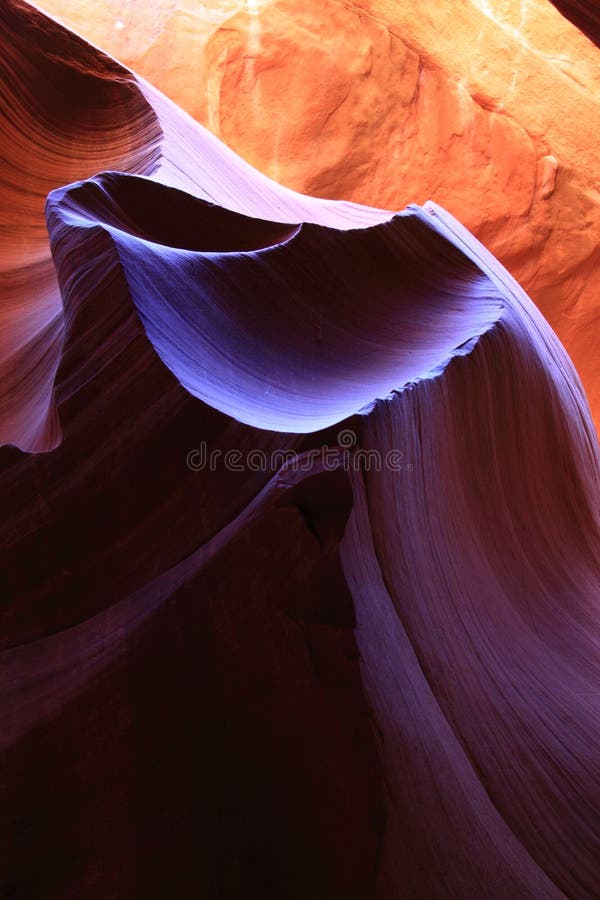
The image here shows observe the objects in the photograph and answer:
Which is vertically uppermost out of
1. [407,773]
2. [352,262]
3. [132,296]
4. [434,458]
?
[352,262]

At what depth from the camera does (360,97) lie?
6.71 metres

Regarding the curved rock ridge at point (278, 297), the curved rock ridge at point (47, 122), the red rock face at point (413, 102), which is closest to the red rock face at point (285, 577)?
the curved rock ridge at point (278, 297)

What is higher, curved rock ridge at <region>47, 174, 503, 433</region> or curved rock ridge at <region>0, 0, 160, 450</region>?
curved rock ridge at <region>0, 0, 160, 450</region>

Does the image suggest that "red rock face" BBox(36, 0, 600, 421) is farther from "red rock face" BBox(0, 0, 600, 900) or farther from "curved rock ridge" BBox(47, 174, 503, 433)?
"red rock face" BBox(0, 0, 600, 900)

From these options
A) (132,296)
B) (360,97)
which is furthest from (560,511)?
(360,97)

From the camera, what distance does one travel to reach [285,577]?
52.7 inches

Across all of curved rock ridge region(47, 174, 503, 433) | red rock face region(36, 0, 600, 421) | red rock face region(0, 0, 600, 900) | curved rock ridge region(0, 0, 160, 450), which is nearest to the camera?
red rock face region(0, 0, 600, 900)

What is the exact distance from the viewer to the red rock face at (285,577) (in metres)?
1.31

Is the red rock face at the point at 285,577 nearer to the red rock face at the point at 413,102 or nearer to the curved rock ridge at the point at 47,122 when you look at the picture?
the curved rock ridge at the point at 47,122

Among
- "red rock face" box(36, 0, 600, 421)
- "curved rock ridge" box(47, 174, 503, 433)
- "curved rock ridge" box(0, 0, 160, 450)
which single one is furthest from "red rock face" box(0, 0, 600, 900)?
"red rock face" box(36, 0, 600, 421)

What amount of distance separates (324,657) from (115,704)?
37 centimetres

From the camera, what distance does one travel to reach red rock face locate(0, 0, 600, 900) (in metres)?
1.31

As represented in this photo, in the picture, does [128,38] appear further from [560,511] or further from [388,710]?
[388,710]

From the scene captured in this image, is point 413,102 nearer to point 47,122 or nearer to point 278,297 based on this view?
point 47,122
